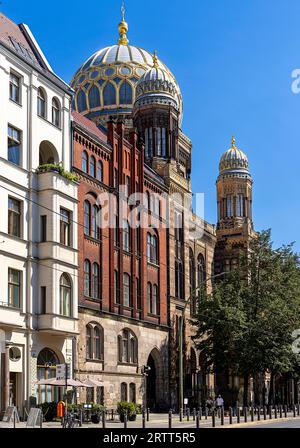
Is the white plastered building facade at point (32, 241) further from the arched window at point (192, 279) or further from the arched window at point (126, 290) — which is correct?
the arched window at point (192, 279)

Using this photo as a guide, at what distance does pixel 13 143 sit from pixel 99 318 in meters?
14.2

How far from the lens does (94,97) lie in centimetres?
8169

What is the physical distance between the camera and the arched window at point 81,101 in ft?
269

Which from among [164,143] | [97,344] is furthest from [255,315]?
[164,143]

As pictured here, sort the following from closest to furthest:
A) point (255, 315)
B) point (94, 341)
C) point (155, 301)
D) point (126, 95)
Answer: point (94, 341), point (255, 315), point (155, 301), point (126, 95)

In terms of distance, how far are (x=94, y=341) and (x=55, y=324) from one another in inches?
326

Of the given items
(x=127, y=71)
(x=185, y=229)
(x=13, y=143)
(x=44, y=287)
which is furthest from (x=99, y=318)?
(x=127, y=71)

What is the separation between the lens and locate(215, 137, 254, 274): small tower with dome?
83.9 metres

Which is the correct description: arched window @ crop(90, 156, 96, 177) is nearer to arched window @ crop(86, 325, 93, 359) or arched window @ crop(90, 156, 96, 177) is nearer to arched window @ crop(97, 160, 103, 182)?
arched window @ crop(97, 160, 103, 182)

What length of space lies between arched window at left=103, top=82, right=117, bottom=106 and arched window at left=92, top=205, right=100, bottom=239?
97.6 ft

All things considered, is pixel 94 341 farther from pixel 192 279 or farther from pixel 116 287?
pixel 192 279

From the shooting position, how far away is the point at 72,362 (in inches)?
1838
